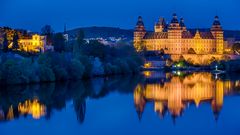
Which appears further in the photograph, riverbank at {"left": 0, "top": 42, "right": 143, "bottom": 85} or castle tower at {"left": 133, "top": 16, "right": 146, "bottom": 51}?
castle tower at {"left": 133, "top": 16, "right": 146, "bottom": 51}

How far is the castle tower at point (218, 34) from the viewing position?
72.5 m

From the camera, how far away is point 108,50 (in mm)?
40344

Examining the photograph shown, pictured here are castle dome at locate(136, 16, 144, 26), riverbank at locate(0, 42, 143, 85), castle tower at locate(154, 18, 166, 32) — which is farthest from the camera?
castle tower at locate(154, 18, 166, 32)

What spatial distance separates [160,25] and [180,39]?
8.75 m

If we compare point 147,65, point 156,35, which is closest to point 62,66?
point 147,65

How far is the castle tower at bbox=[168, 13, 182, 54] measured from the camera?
70.4 metres

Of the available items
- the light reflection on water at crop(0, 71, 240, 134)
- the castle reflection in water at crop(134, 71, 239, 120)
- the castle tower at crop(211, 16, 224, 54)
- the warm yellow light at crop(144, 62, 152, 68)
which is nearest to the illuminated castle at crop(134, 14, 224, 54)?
the castle tower at crop(211, 16, 224, 54)

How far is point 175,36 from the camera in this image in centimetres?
7094

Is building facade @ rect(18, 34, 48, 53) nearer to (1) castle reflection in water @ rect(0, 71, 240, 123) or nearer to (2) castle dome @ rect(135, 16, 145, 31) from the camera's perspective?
(1) castle reflection in water @ rect(0, 71, 240, 123)

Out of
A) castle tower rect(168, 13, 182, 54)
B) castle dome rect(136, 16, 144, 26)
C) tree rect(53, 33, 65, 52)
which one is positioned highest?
castle dome rect(136, 16, 144, 26)

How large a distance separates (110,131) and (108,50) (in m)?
28.0

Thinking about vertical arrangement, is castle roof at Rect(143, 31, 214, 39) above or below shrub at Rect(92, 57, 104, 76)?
above

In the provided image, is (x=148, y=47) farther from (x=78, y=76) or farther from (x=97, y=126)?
(x=97, y=126)

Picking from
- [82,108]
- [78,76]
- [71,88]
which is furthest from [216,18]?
[82,108]
